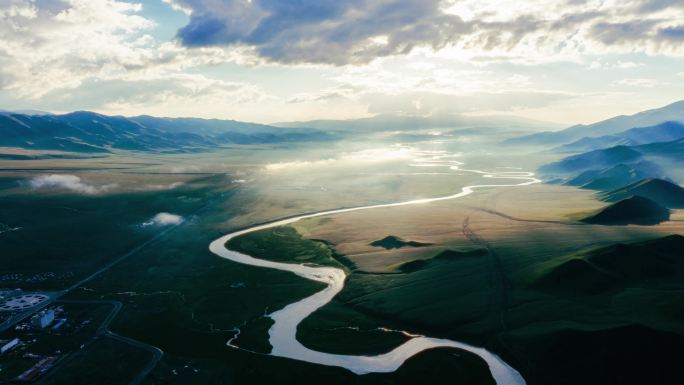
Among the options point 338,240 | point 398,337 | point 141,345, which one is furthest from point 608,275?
point 141,345

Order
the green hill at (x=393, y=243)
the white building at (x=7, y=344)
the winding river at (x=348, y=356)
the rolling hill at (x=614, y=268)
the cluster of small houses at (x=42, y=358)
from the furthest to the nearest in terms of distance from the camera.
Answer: the green hill at (x=393, y=243), the rolling hill at (x=614, y=268), the white building at (x=7, y=344), the winding river at (x=348, y=356), the cluster of small houses at (x=42, y=358)

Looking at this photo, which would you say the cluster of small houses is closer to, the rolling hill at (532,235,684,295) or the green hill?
the green hill

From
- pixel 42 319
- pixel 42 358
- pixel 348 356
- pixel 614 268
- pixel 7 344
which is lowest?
pixel 42 358

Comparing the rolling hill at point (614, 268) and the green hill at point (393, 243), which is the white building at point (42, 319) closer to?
the green hill at point (393, 243)

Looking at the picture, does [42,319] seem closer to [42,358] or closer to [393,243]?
[42,358]

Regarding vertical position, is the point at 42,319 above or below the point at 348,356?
below

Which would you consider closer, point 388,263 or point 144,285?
point 144,285

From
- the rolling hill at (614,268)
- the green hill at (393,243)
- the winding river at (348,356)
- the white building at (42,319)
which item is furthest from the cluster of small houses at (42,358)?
the rolling hill at (614,268)

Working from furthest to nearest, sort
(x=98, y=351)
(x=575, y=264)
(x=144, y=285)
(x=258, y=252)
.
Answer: (x=258, y=252) < (x=144, y=285) < (x=575, y=264) < (x=98, y=351)

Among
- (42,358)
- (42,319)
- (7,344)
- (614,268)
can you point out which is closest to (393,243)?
(614,268)

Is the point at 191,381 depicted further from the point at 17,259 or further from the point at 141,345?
the point at 17,259

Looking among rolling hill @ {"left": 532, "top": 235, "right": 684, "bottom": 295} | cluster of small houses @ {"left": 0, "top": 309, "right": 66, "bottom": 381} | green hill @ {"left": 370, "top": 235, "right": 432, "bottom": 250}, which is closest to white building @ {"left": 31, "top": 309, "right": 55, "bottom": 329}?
cluster of small houses @ {"left": 0, "top": 309, "right": 66, "bottom": 381}
